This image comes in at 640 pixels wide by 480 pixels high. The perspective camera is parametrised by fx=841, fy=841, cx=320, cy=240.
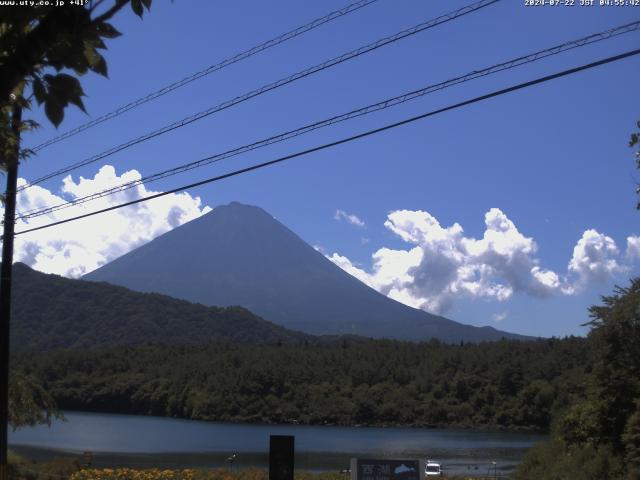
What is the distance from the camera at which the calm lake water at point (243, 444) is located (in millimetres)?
48781

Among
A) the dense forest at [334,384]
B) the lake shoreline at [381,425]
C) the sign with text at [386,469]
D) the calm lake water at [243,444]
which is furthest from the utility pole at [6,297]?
the dense forest at [334,384]

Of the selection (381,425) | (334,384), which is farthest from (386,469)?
(334,384)

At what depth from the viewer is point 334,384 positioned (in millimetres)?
114062


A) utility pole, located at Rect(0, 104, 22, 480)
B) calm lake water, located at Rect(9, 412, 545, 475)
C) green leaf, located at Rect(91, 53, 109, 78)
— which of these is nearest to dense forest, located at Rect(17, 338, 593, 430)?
calm lake water, located at Rect(9, 412, 545, 475)

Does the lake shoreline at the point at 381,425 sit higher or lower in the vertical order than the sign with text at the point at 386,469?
lower

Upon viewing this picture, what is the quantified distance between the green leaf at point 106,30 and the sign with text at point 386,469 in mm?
7552

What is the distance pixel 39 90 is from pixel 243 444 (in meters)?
68.2

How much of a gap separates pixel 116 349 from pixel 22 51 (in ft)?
459

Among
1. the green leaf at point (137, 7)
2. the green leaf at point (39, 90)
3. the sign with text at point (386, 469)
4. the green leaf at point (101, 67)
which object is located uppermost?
the green leaf at point (137, 7)

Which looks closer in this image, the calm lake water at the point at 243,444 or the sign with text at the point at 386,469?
the sign with text at the point at 386,469

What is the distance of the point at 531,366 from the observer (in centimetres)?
10325

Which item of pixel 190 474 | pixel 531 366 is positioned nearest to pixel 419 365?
pixel 531 366

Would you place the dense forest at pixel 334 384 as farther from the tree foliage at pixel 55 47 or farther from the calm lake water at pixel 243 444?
the tree foliage at pixel 55 47

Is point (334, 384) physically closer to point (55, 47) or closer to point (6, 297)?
point (6, 297)
